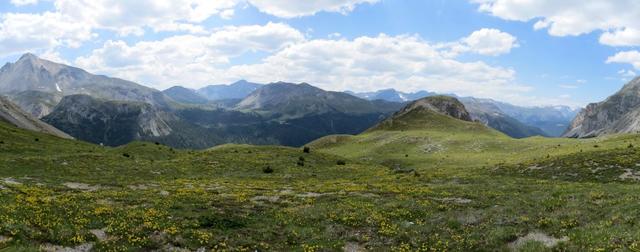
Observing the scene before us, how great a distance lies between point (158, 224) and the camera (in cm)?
2686

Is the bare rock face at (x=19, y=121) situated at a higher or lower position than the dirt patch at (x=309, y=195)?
higher

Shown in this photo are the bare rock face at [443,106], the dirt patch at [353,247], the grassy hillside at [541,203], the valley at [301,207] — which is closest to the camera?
the grassy hillside at [541,203]

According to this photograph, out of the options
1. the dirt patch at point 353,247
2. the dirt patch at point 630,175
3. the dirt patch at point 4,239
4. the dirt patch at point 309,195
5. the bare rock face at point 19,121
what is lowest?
the dirt patch at point 353,247

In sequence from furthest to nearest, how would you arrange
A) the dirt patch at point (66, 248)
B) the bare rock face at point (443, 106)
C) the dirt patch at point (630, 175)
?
the bare rock face at point (443, 106)
the dirt patch at point (630, 175)
the dirt patch at point (66, 248)

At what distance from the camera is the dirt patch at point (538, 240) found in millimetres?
22442

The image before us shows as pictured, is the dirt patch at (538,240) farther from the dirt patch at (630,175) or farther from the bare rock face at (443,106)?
the bare rock face at (443,106)

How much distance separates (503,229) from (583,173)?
29.2 m

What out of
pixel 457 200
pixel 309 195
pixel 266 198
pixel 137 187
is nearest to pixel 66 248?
pixel 266 198

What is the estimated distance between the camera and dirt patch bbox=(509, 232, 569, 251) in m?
22.4

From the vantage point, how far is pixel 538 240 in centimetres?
2328

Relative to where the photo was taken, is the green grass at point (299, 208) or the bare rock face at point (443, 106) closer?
the green grass at point (299, 208)

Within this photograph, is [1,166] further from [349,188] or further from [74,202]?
[349,188]

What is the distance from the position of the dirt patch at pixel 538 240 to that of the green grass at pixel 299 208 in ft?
1.15

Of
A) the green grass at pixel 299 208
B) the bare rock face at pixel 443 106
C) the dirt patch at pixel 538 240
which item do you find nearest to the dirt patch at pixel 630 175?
the green grass at pixel 299 208
